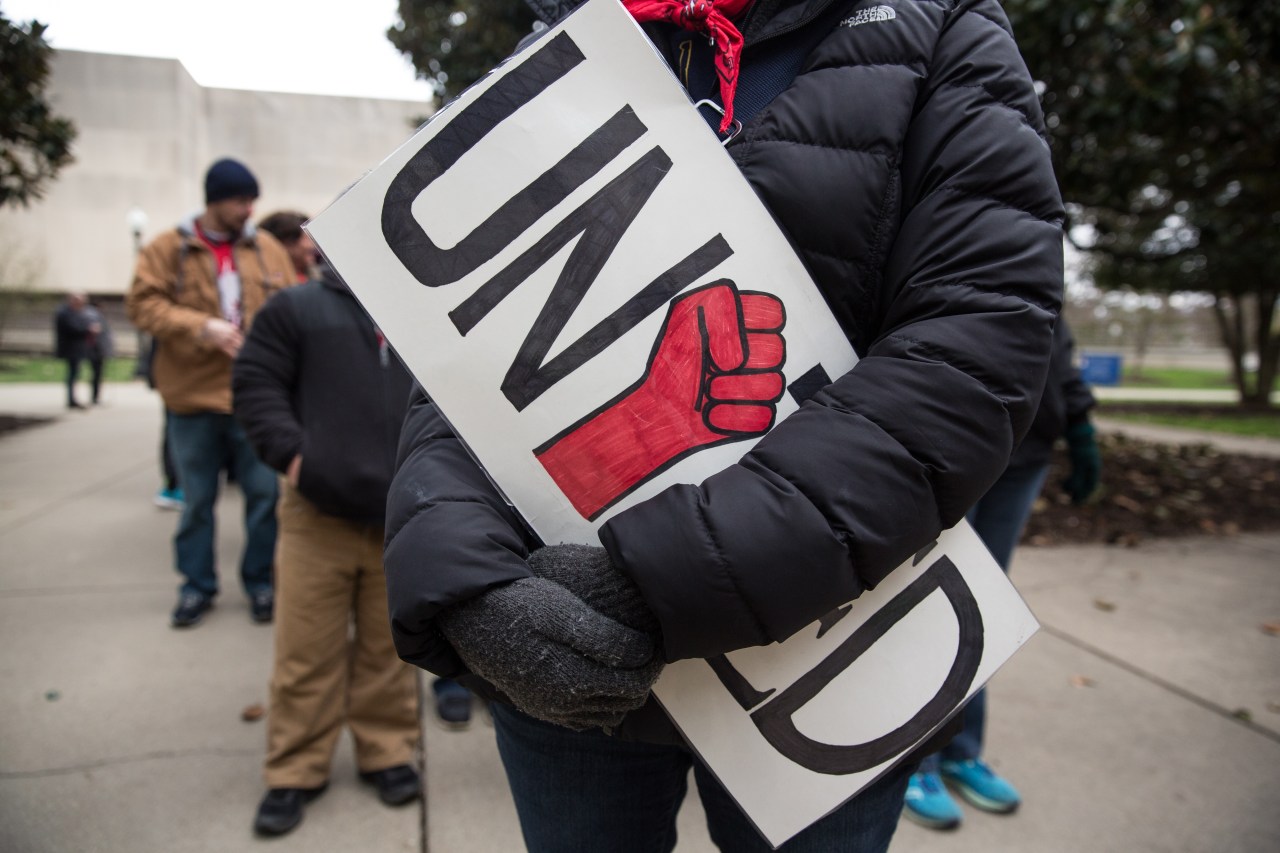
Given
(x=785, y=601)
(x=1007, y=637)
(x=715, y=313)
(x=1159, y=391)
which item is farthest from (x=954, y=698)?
(x=1159, y=391)

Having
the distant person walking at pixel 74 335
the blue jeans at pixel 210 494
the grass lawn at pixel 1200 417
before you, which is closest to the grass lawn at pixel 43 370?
the distant person walking at pixel 74 335

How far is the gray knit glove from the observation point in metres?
0.86

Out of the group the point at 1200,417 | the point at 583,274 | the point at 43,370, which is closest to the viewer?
the point at 583,274

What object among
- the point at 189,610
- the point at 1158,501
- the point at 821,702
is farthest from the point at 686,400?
the point at 1158,501

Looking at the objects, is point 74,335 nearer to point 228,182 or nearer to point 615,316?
point 228,182

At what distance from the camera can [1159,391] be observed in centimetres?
2228

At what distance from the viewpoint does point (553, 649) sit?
86 centimetres

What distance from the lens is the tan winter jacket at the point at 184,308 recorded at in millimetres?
3525

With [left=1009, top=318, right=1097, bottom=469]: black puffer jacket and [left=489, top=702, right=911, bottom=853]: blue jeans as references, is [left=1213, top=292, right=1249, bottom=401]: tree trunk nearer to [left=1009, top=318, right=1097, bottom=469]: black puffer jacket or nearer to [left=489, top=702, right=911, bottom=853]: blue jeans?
[left=1009, top=318, right=1097, bottom=469]: black puffer jacket

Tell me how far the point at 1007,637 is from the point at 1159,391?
25309 millimetres

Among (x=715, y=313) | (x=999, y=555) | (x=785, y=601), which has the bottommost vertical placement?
(x=999, y=555)

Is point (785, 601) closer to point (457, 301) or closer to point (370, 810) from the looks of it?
point (457, 301)

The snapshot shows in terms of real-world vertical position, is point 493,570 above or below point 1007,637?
above

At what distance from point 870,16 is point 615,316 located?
0.50m
